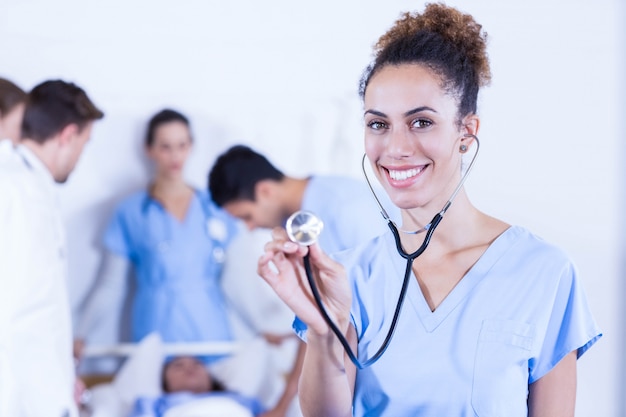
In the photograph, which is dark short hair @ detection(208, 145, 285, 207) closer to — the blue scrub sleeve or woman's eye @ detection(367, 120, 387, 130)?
the blue scrub sleeve

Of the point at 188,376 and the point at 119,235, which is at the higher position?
the point at 119,235

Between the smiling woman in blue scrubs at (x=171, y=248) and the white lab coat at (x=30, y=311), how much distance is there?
8.4 inches

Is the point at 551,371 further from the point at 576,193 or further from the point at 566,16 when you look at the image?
the point at 566,16

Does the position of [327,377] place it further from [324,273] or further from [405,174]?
[405,174]

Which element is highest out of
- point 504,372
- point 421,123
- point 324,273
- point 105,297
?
point 421,123

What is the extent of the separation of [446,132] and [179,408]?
0.84 meters

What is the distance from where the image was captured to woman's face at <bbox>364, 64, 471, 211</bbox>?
112cm

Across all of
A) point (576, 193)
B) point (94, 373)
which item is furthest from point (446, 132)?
point (94, 373)

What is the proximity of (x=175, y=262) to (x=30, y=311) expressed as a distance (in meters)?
0.37

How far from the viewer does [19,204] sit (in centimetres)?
138

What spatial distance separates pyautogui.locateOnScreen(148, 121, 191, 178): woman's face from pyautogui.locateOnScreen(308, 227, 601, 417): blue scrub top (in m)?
0.67

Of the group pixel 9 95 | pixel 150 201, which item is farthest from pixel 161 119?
pixel 9 95

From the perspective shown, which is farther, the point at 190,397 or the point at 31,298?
the point at 190,397

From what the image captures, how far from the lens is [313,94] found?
5.24ft
